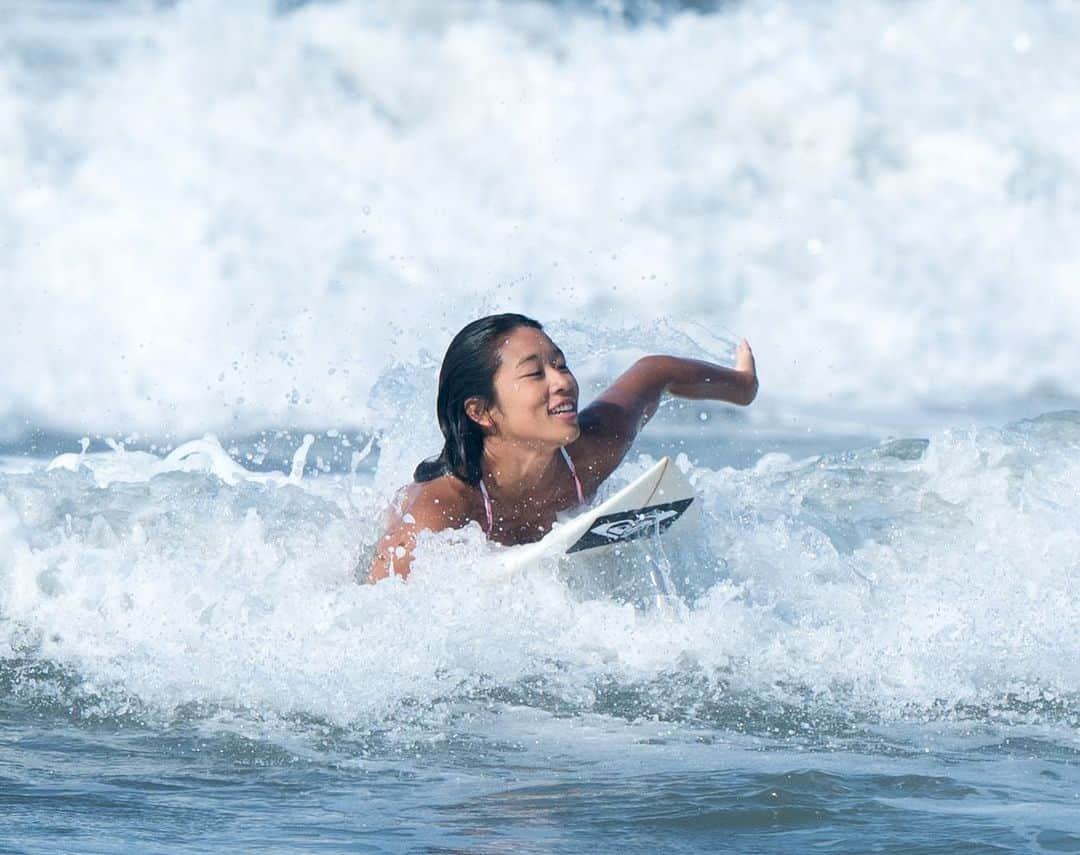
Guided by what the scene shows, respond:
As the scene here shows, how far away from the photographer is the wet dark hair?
14.9 ft

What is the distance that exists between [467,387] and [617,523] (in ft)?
2.02

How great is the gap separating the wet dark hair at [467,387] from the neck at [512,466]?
1.6 inches

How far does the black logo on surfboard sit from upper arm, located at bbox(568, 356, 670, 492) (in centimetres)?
30

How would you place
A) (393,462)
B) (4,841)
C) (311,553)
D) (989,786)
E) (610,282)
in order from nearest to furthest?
(4,841) < (989,786) < (311,553) < (393,462) < (610,282)

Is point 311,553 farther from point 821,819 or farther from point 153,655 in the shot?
point 821,819

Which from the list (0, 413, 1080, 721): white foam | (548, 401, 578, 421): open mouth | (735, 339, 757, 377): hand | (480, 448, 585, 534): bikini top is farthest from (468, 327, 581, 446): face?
(735, 339, 757, 377): hand

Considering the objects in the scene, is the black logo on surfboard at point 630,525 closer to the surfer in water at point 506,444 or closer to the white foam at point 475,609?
the white foam at point 475,609

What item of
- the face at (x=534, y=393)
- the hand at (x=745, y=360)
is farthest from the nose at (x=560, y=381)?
the hand at (x=745, y=360)

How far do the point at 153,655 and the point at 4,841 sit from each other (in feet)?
4.61

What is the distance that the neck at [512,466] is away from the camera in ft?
15.2

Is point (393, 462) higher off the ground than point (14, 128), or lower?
lower

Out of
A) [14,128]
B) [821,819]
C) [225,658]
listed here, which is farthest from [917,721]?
[14,128]

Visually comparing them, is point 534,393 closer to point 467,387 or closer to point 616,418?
point 467,387

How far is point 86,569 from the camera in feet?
15.7
